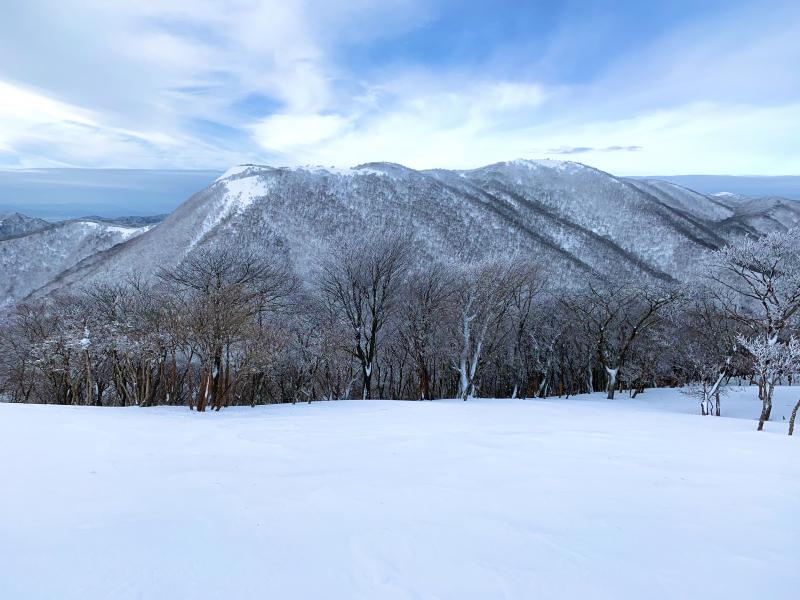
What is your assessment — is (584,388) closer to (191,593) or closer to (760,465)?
(760,465)

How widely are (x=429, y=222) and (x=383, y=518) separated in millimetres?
97885

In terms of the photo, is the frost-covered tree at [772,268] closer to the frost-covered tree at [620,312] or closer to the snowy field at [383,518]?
the frost-covered tree at [620,312]

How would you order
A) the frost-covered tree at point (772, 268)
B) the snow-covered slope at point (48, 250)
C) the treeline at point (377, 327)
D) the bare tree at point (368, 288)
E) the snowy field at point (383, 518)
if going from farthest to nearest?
the snow-covered slope at point (48, 250) < the bare tree at point (368, 288) < the frost-covered tree at point (772, 268) < the treeline at point (377, 327) < the snowy field at point (383, 518)

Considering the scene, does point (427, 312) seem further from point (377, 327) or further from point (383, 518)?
point (383, 518)

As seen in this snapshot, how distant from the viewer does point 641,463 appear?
27.0 ft

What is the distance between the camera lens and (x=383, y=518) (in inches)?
205

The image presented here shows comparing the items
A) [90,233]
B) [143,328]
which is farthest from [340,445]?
[90,233]

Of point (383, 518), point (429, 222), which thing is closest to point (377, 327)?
point (383, 518)

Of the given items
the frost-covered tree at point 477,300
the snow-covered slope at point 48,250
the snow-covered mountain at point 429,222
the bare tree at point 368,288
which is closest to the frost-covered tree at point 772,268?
the frost-covered tree at point 477,300

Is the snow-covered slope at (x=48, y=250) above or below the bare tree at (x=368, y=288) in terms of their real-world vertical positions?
above

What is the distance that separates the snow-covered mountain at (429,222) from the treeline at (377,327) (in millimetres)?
33477

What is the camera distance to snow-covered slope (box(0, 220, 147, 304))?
4916 inches

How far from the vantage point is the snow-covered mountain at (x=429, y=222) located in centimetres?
8538

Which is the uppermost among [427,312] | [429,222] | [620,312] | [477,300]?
[429,222]
